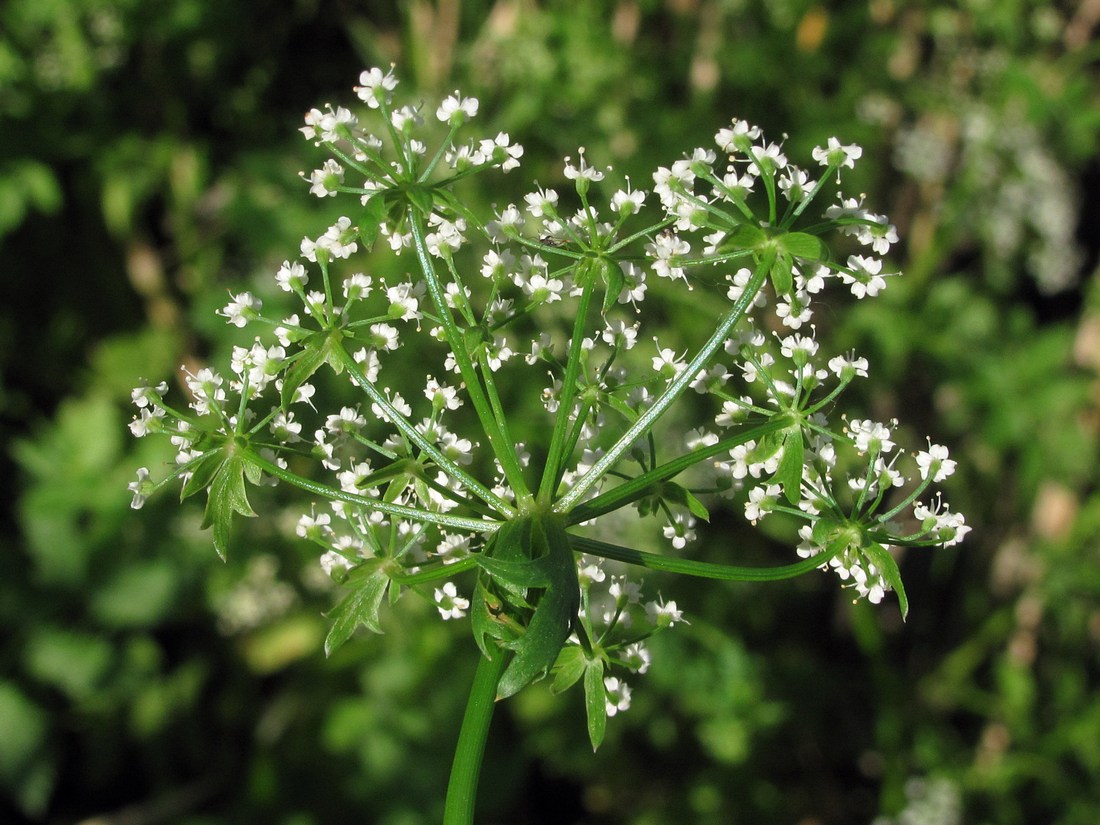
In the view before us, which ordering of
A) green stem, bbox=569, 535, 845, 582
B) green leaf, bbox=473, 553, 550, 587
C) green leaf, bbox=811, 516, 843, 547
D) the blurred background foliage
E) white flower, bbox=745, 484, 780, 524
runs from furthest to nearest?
1. the blurred background foliage
2. white flower, bbox=745, 484, 780, 524
3. green leaf, bbox=811, 516, 843, 547
4. green stem, bbox=569, 535, 845, 582
5. green leaf, bbox=473, 553, 550, 587

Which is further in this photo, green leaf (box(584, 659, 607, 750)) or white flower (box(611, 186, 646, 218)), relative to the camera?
white flower (box(611, 186, 646, 218))

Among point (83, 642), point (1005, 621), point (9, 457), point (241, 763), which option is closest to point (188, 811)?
point (241, 763)

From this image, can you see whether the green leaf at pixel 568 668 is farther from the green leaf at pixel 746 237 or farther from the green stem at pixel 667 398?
the green leaf at pixel 746 237

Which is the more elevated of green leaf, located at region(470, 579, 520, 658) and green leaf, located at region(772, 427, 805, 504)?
green leaf, located at region(772, 427, 805, 504)

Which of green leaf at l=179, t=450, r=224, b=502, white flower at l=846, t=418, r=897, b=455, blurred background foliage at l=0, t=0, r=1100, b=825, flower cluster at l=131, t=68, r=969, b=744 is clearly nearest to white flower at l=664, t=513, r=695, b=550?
flower cluster at l=131, t=68, r=969, b=744

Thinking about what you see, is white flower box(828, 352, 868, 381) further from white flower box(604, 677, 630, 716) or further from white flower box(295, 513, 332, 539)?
white flower box(295, 513, 332, 539)

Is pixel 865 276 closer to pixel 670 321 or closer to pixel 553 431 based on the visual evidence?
pixel 553 431

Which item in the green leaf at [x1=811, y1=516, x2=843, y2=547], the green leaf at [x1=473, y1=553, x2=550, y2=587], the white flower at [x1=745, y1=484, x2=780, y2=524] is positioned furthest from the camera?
the white flower at [x1=745, y1=484, x2=780, y2=524]
